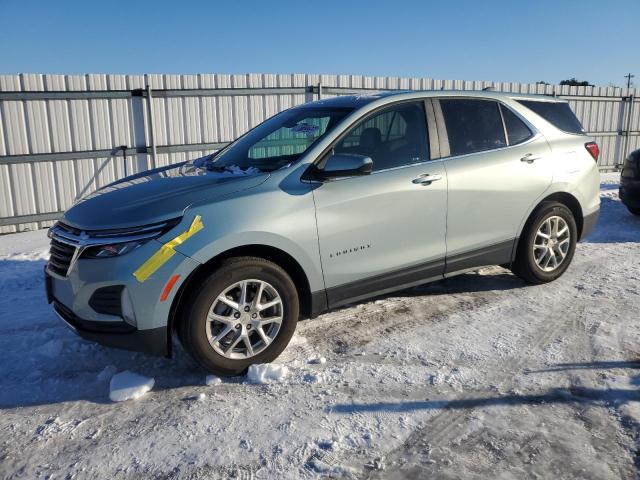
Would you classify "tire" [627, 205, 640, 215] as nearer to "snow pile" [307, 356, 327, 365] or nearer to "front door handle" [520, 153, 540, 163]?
"front door handle" [520, 153, 540, 163]

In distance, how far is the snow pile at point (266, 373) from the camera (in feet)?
11.6

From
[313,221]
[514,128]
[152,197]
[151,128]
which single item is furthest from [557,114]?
[151,128]

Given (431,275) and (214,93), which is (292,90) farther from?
(431,275)

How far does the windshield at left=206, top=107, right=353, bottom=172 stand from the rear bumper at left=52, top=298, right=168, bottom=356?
4.52 feet

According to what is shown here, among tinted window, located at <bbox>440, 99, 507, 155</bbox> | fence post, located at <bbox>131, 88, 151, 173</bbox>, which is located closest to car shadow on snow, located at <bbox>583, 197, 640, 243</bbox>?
tinted window, located at <bbox>440, 99, 507, 155</bbox>

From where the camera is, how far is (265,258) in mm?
3670

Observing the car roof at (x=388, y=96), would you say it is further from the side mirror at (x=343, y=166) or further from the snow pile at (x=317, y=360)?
the snow pile at (x=317, y=360)

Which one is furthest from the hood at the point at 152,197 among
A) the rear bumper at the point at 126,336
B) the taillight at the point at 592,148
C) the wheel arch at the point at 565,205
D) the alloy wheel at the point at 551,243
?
the taillight at the point at 592,148

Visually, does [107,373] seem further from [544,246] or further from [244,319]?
[544,246]

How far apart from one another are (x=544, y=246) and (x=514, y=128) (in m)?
1.15

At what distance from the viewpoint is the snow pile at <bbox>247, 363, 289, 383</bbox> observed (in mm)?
3543

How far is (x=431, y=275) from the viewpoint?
4.45m

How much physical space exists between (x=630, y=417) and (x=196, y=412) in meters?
2.46

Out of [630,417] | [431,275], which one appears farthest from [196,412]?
[630,417]
